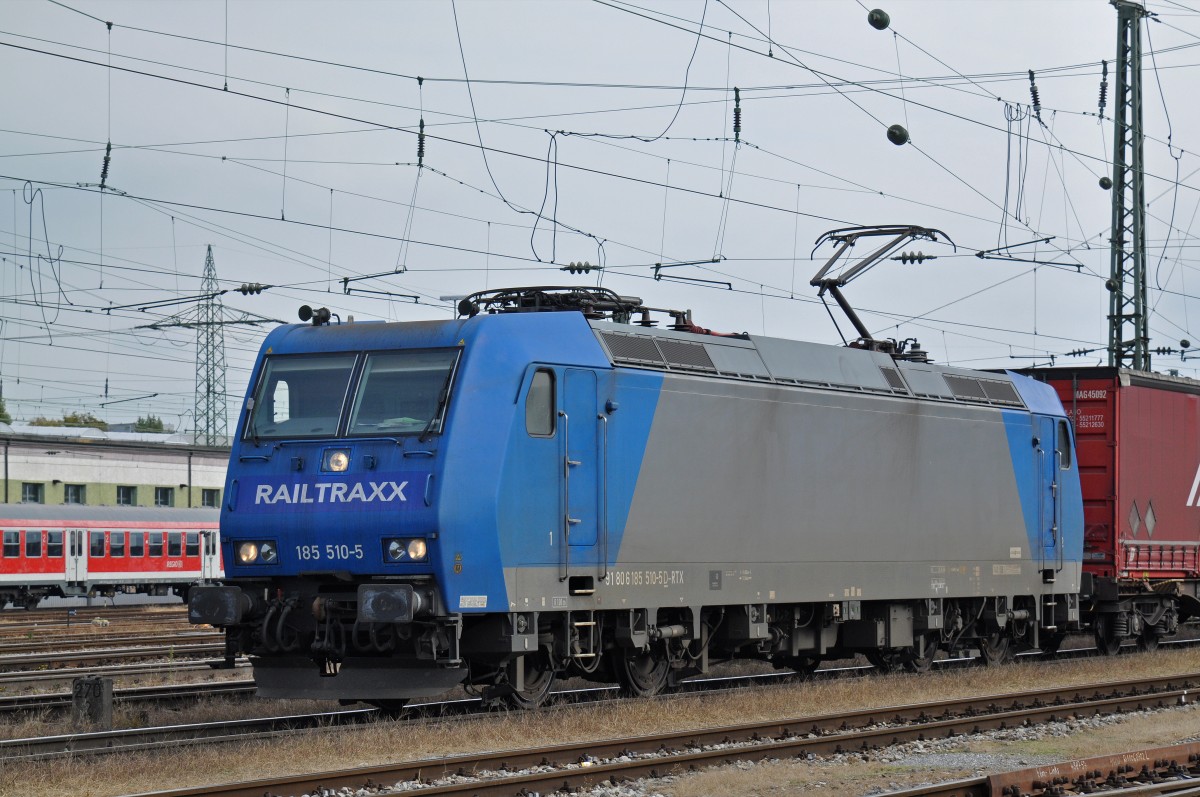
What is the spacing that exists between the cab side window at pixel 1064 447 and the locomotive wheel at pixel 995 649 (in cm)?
262

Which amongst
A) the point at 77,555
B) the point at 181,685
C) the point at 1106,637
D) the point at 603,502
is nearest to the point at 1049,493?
the point at 1106,637

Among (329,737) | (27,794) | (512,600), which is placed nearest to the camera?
(27,794)

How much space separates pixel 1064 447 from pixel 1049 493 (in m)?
0.89

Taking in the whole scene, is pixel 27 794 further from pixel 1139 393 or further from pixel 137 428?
pixel 137 428

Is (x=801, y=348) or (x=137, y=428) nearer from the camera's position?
(x=801, y=348)

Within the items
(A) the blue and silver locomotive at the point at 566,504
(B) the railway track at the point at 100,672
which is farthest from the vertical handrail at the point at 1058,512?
(B) the railway track at the point at 100,672

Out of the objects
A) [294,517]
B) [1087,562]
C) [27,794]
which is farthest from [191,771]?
[1087,562]

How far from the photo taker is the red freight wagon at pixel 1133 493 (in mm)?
23531

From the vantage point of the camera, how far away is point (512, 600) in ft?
46.3

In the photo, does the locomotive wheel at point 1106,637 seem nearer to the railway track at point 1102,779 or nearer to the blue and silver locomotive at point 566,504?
the blue and silver locomotive at point 566,504

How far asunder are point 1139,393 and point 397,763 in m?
16.0

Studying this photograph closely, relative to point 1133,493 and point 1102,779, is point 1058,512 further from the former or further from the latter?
point 1102,779

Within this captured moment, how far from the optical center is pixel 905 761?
1302 centimetres

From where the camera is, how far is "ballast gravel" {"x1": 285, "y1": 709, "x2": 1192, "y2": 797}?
11242mm
